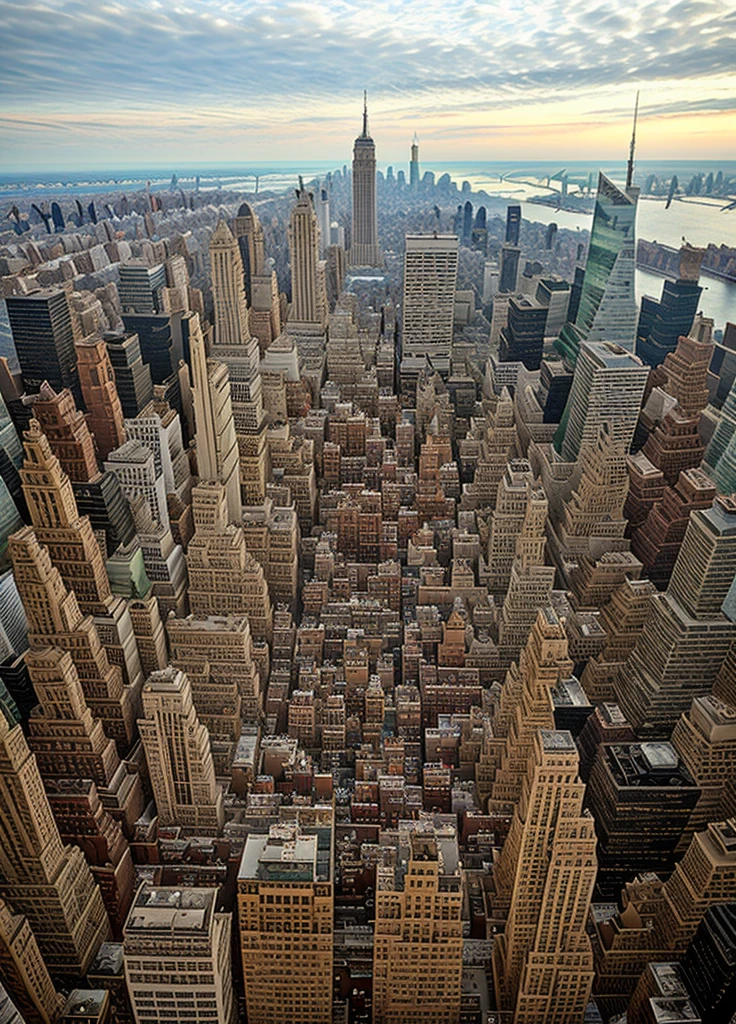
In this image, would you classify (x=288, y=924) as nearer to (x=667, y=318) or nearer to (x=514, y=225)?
(x=667, y=318)

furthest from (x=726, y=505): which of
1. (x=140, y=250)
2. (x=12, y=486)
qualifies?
(x=140, y=250)

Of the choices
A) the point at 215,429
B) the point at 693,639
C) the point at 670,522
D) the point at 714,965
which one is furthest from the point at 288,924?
the point at 670,522

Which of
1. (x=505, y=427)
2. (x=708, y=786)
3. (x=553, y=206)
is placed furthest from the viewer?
(x=553, y=206)

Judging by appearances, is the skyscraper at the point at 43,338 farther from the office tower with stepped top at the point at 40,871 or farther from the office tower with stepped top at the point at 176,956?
the office tower with stepped top at the point at 176,956

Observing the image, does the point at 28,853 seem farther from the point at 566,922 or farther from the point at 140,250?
the point at 140,250

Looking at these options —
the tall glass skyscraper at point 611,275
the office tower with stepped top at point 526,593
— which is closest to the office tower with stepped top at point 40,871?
the office tower with stepped top at point 526,593

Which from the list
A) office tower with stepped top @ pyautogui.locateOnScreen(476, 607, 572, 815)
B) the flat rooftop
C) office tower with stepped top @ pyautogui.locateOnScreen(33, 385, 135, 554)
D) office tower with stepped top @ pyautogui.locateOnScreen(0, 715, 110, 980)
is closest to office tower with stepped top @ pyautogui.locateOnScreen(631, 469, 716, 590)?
office tower with stepped top @ pyautogui.locateOnScreen(476, 607, 572, 815)
